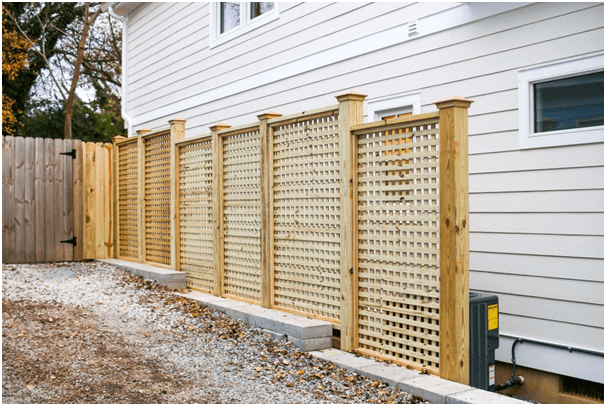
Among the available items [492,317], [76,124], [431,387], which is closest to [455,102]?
[492,317]

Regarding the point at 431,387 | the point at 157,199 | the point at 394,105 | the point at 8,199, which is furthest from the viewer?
the point at 8,199

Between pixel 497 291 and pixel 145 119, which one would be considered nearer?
pixel 497 291

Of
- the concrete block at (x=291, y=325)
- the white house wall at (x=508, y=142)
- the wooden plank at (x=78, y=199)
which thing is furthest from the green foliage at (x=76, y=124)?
the concrete block at (x=291, y=325)

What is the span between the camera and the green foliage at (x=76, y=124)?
2008cm

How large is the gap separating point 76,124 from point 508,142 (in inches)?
721

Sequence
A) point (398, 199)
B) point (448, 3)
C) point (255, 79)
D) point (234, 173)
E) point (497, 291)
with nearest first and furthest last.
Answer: point (398, 199) → point (497, 291) → point (448, 3) → point (234, 173) → point (255, 79)

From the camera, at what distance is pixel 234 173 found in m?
6.67

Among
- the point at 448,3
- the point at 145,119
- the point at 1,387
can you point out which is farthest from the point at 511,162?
the point at 145,119

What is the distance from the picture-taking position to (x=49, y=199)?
9.43 meters

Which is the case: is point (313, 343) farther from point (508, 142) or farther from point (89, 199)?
point (89, 199)

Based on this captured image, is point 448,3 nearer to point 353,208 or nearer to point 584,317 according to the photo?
point 353,208

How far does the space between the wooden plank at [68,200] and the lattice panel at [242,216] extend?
3869 millimetres

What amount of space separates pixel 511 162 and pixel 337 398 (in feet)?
8.22

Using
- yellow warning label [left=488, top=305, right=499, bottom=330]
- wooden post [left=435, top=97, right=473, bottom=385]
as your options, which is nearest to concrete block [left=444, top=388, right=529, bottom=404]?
wooden post [left=435, top=97, right=473, bottom=385]
